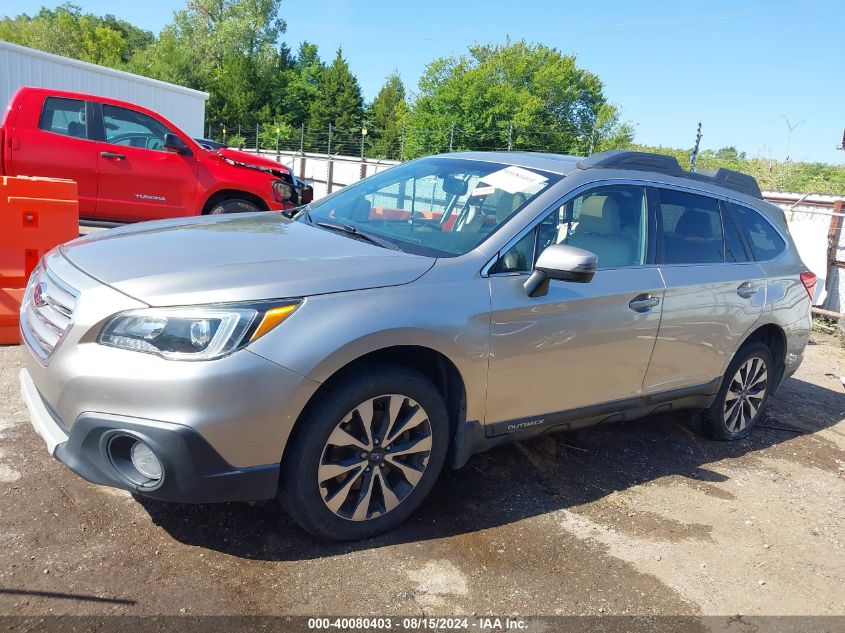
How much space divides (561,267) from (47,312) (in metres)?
2.21

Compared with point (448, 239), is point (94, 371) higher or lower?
lower

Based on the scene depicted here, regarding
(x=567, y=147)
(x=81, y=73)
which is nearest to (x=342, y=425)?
(x=81, y=73)

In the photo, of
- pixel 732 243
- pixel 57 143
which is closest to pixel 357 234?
pixel 732 243

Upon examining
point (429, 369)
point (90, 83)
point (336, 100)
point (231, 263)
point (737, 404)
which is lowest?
point (737, 404)

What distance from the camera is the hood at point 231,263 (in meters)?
2.63

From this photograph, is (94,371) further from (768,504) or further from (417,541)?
(768,504)

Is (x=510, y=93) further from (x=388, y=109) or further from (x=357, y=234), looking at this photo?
(x=357, y=234)

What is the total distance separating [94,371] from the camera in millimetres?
2521

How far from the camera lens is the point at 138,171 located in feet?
27.0

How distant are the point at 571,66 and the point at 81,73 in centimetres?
4508

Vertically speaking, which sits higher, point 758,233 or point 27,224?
point 758,233

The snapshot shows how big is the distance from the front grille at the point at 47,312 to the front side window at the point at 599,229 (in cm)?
187

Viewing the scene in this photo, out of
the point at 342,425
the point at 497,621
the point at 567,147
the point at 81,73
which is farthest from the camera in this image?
the point at 567,147

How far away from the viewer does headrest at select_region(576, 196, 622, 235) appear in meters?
3.73
